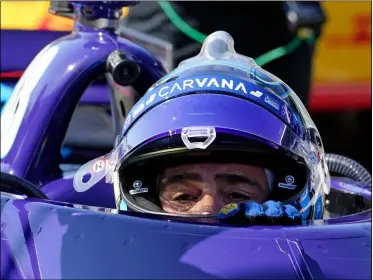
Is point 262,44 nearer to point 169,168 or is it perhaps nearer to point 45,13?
point 45,13

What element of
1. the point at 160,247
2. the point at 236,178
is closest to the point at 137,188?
the point at 236,178

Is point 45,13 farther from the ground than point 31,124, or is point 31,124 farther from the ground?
point 31,124

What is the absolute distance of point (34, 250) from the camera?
1.20m

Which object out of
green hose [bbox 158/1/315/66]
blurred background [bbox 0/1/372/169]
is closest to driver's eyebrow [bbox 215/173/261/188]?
green hose [bbox 158/1/315/66]

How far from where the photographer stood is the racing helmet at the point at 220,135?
1558mm

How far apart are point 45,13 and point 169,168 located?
2645 millimetres

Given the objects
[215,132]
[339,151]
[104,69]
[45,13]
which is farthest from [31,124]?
[339,151]

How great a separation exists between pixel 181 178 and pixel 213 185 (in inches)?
2.9

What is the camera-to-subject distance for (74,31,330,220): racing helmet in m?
1.56

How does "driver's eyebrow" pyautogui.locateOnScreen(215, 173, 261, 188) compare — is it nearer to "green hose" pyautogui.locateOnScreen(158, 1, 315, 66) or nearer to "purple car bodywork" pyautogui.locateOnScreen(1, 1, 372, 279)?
"purple car bodywork" pyautogui.locateOnScreen(1, 1, 372, 279)

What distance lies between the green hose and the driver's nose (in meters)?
1.58

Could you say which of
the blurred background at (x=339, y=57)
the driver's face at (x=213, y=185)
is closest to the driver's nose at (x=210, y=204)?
the driver's face at (x=213, y=185)

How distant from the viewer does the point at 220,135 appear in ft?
5.09

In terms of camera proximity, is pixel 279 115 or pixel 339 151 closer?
pixel 279 115
